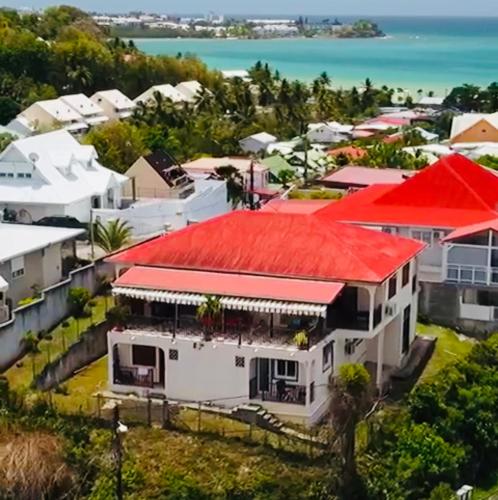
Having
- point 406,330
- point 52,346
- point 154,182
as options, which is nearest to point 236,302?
point 52,346

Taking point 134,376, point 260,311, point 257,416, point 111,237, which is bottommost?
point 257,416

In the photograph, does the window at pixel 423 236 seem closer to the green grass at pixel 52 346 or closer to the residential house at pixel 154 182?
the green grass at pixel 52 346

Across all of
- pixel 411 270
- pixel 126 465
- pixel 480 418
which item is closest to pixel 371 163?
pixel 411 270

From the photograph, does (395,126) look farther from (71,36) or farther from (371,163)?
(71,36)

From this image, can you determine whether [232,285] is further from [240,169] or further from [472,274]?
[240,169]

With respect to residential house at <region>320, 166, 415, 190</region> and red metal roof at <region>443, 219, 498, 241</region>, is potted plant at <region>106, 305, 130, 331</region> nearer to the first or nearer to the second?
red metal roof at <region>443, 219, 498, 241</region>

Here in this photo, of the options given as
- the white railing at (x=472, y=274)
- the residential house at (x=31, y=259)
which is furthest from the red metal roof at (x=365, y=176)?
the residential house at (x=31, y=259)
